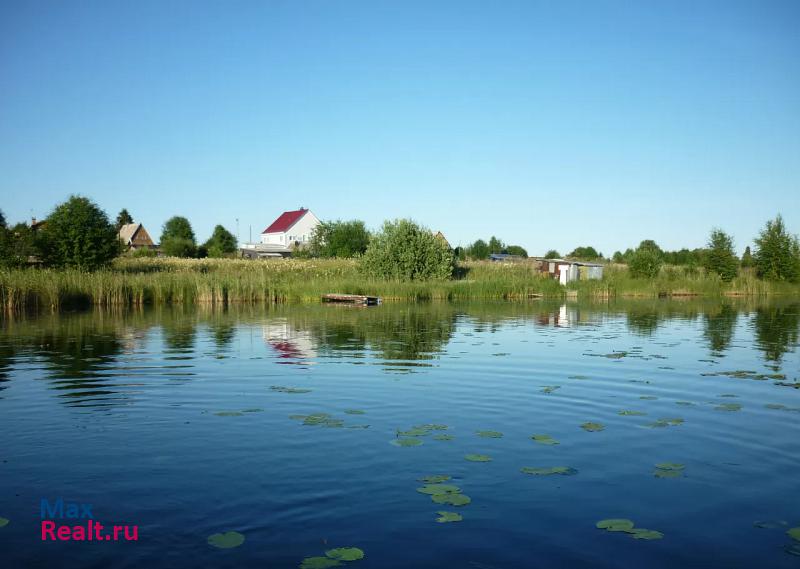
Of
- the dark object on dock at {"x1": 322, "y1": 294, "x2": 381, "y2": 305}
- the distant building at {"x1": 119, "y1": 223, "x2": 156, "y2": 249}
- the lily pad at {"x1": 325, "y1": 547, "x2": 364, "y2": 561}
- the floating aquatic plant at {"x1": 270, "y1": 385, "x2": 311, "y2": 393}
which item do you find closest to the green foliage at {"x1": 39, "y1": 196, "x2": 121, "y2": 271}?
the dark object on dock at {"x1": 322, "y1": 294, "x2": 381, "y2": 305}

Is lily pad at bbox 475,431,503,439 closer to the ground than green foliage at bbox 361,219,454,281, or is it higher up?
closer to the ground

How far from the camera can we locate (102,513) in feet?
19.7

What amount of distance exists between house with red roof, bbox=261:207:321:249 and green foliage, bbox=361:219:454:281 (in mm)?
63366

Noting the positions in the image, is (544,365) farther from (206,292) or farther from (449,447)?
(206,292)

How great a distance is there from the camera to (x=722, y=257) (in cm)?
6066

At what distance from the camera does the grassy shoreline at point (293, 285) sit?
35.7 m

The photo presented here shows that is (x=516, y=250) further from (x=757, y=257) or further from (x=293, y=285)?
(x=293, y=285)

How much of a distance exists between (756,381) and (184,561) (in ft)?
40.1

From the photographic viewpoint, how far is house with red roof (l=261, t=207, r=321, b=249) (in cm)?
11744

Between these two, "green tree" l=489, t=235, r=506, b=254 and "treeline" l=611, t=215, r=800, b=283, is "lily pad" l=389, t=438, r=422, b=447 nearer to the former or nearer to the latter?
"treeline" l=611, t=215, r=800, b=283

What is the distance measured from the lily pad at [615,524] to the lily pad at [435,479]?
1720 millimetres

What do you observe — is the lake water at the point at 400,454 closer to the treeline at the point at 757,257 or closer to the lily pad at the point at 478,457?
the lily pad at the point at 478,457

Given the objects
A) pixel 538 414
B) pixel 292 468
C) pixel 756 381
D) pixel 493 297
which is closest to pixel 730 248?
pixel 493 297

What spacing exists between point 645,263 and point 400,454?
5509cm
